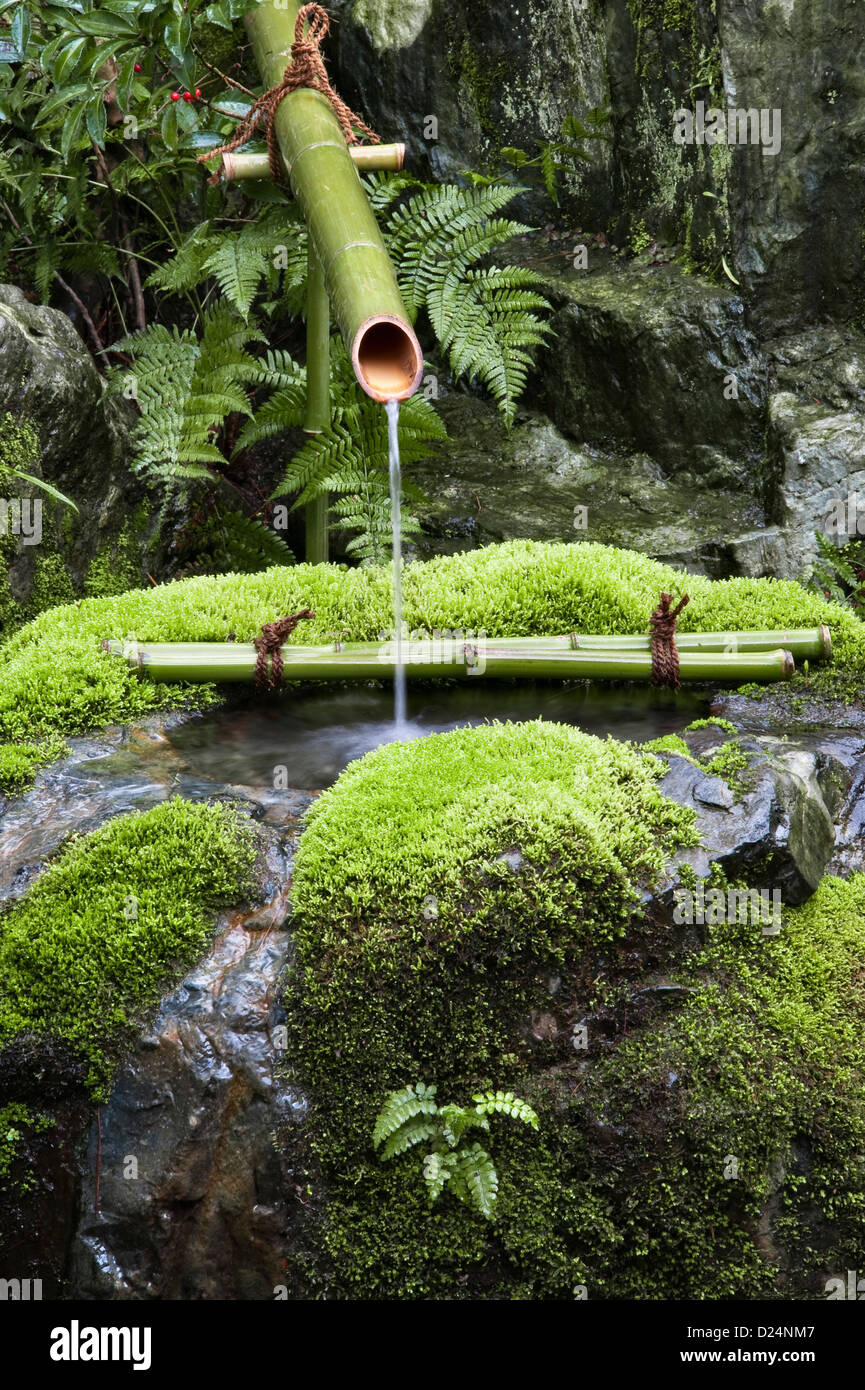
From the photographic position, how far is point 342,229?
3961mm

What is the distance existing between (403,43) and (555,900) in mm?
6012

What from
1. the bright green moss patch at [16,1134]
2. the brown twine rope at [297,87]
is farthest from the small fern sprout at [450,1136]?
the brown twine rope at [297,87]

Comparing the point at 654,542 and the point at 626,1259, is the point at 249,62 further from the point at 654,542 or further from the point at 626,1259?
the point at 626,1259

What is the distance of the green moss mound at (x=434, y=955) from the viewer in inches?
99.7

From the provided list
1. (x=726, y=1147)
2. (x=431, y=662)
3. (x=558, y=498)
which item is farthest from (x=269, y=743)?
(x=558, y=498)

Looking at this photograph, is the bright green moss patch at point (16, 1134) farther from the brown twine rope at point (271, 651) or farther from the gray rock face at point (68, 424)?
the gray rock face at point (68, 424)

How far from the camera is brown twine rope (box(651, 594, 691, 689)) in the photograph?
4.08 m

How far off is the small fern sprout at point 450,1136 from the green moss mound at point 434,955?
5cm

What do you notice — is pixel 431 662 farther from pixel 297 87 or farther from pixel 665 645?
pixel 297 87

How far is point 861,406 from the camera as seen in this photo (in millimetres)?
5906

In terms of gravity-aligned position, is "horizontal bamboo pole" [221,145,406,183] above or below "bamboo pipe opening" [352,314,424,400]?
above

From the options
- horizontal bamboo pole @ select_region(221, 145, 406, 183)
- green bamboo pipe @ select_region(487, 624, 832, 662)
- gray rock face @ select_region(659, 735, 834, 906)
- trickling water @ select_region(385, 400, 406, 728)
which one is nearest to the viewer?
gray rock face @ select_region(659, 735, 834, 906)

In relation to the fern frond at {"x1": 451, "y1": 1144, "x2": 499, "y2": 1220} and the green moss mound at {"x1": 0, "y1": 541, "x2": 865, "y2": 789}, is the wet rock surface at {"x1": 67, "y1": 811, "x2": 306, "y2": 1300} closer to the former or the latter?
the fern frond at {"x1": 451, "y1": 1144, "x2": 499, "y2": 1220}

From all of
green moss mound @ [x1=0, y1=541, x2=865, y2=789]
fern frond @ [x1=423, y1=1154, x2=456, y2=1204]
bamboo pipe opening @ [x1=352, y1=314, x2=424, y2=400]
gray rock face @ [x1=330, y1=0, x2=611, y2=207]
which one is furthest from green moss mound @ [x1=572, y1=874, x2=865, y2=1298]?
gray rock face @ [x1=330, y1=0, x2=611, y2=207]
